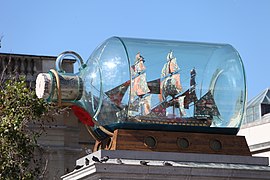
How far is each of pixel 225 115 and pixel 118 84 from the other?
2.15 metres

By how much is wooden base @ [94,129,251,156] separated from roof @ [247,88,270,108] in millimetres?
15474

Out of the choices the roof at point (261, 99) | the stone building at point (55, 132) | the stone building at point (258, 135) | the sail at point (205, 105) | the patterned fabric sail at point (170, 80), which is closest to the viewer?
the patterned fabric sail at point (170, 80)

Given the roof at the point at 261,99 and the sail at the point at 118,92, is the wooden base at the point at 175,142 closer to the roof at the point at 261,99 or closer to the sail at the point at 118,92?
the sail at the point at 118,92

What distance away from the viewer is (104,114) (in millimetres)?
15516

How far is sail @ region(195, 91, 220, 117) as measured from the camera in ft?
51.9

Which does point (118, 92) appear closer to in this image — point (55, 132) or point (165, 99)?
point (165, 99)

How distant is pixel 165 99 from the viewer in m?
15.6

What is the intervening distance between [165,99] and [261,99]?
649 inches

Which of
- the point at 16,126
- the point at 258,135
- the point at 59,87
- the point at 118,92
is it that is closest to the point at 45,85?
the point at 59,87

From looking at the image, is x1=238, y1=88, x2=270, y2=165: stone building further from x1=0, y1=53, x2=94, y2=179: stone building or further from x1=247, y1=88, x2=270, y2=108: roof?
x1=0, y1=53, x2=94, y2=179: stone building

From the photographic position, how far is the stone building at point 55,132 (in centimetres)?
2686

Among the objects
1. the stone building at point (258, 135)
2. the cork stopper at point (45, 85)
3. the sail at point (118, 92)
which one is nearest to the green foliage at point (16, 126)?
the cork stopper at point (45, 85)

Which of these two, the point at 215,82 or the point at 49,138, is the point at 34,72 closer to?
the point at 49,138

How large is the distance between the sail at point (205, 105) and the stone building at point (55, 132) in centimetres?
1117
